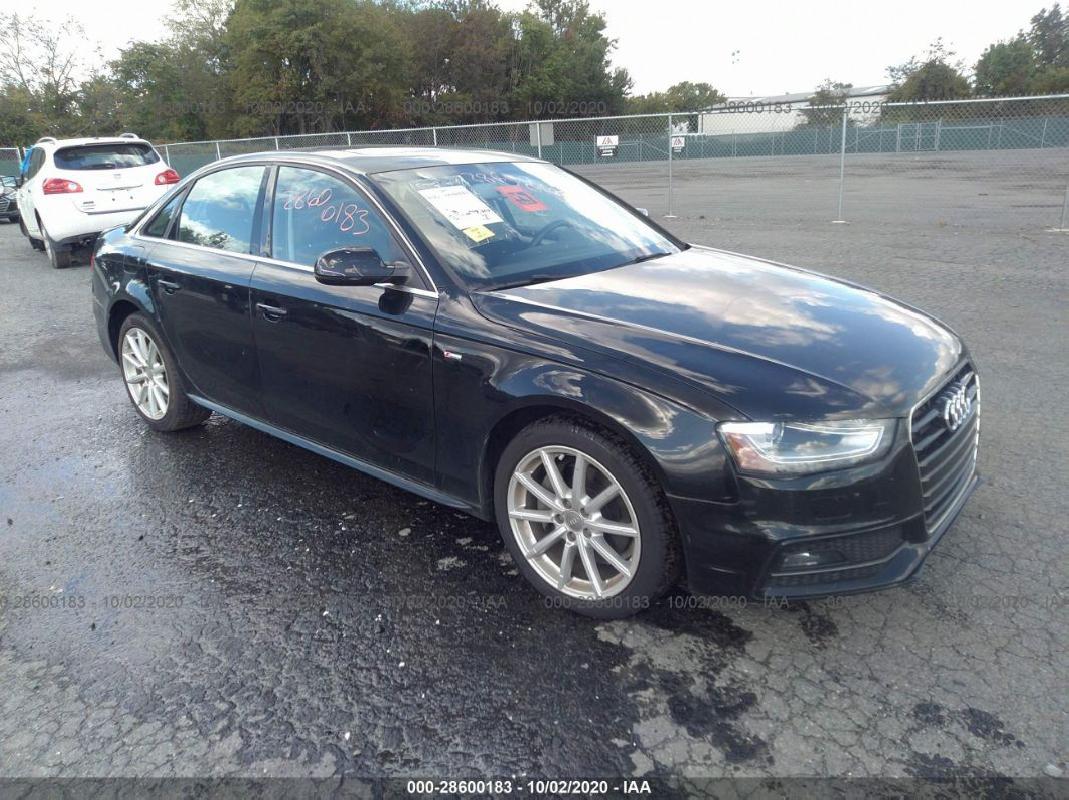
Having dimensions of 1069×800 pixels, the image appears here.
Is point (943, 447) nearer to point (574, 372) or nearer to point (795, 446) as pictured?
point (795, 446)

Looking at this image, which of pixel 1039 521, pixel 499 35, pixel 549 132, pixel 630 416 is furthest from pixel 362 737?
pixel 499 35

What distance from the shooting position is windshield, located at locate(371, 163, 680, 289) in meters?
3.34

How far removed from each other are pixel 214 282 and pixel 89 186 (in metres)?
9.49

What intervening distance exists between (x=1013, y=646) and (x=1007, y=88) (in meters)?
66.0

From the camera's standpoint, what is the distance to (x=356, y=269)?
3145 mm

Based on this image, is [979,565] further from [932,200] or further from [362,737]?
[932,200]

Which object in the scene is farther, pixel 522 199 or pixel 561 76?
pixel 561 76

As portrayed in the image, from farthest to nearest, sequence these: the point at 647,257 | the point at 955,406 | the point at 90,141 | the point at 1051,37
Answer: the point at 1051,37
the point at 90,141
the point at 647,257
the point at 955,406

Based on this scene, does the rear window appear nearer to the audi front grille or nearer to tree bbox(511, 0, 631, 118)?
the audi front grille

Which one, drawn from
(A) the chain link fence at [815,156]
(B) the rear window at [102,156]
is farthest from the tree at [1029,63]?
(B) the rear window at [102,156]

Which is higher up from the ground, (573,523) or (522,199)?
(522,199)

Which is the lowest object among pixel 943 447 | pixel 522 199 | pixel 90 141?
pixel 943 447

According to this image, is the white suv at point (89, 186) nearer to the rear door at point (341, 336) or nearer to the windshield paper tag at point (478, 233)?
the rear door at point (341, 336)

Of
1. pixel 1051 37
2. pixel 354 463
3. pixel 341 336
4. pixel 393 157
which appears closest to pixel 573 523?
pixel 354 463
